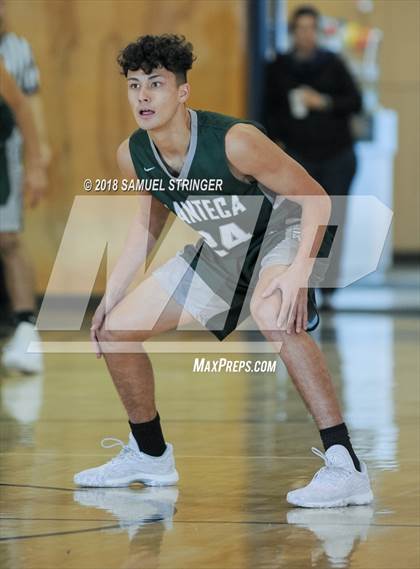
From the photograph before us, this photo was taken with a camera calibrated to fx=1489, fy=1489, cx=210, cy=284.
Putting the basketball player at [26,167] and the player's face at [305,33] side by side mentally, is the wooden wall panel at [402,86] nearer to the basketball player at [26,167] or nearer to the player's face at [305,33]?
the player's face at [305,33]

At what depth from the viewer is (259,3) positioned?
1016 cm

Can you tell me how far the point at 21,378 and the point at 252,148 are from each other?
10.1 ft

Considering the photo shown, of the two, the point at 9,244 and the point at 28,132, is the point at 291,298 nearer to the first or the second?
the point at 28,132

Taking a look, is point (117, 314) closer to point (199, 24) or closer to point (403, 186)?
point (199, 24)

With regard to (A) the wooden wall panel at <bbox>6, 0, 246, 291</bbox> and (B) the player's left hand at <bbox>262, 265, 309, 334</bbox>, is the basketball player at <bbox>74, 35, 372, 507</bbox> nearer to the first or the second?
(B) the player's left hand at <bbox>262, 265, 309, 334</bbox>

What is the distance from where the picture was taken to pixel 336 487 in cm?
409

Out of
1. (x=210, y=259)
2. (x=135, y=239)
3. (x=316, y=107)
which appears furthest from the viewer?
(x=316, y=107)

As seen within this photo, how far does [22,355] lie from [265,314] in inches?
123

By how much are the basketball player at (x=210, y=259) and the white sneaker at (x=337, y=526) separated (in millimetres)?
65

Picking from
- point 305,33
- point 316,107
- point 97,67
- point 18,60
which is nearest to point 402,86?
point 316,107

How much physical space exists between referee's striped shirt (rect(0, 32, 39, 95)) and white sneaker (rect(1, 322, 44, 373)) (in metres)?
1.30

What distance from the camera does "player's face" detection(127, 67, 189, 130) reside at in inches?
166

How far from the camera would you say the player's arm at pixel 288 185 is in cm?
412

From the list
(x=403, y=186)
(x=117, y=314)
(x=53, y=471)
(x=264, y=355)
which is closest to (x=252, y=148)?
(x=117, y=314)
